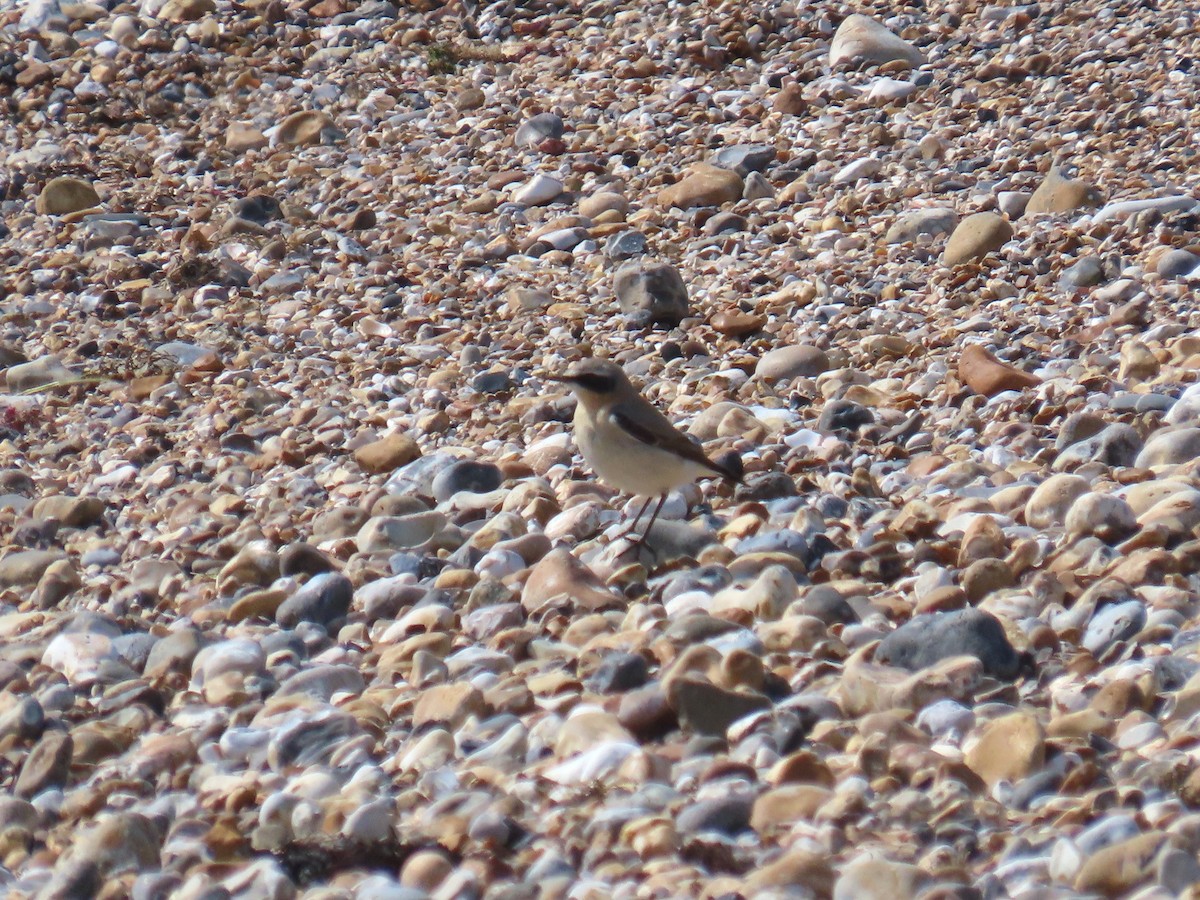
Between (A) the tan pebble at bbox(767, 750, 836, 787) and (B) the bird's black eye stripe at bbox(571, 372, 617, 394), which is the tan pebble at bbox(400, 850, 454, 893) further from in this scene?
(B) the bird's black eye stripe at bbox(571, 372, 617, 394)

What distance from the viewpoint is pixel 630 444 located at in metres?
5.94

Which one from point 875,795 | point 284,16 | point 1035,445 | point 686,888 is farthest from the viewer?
point 284,16

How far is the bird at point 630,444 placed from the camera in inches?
233

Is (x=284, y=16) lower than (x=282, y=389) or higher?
higher

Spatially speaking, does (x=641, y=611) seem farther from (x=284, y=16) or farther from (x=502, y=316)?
(x=284, y=16)

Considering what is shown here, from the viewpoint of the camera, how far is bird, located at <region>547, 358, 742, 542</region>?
5918 mm

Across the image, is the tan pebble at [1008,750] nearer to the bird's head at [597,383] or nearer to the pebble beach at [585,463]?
the pebble beach at [585,463]

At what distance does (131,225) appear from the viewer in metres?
9.77

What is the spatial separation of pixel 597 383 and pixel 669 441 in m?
0.47

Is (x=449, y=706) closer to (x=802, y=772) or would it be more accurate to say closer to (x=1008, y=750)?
(x=802, y=772)

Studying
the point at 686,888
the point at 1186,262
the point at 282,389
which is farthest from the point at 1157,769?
the point at 282,389

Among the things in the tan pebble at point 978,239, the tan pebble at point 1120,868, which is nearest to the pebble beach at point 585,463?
the tan pebble at point 1120,868

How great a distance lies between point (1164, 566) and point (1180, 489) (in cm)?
54

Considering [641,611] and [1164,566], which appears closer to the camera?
[1164,566]
